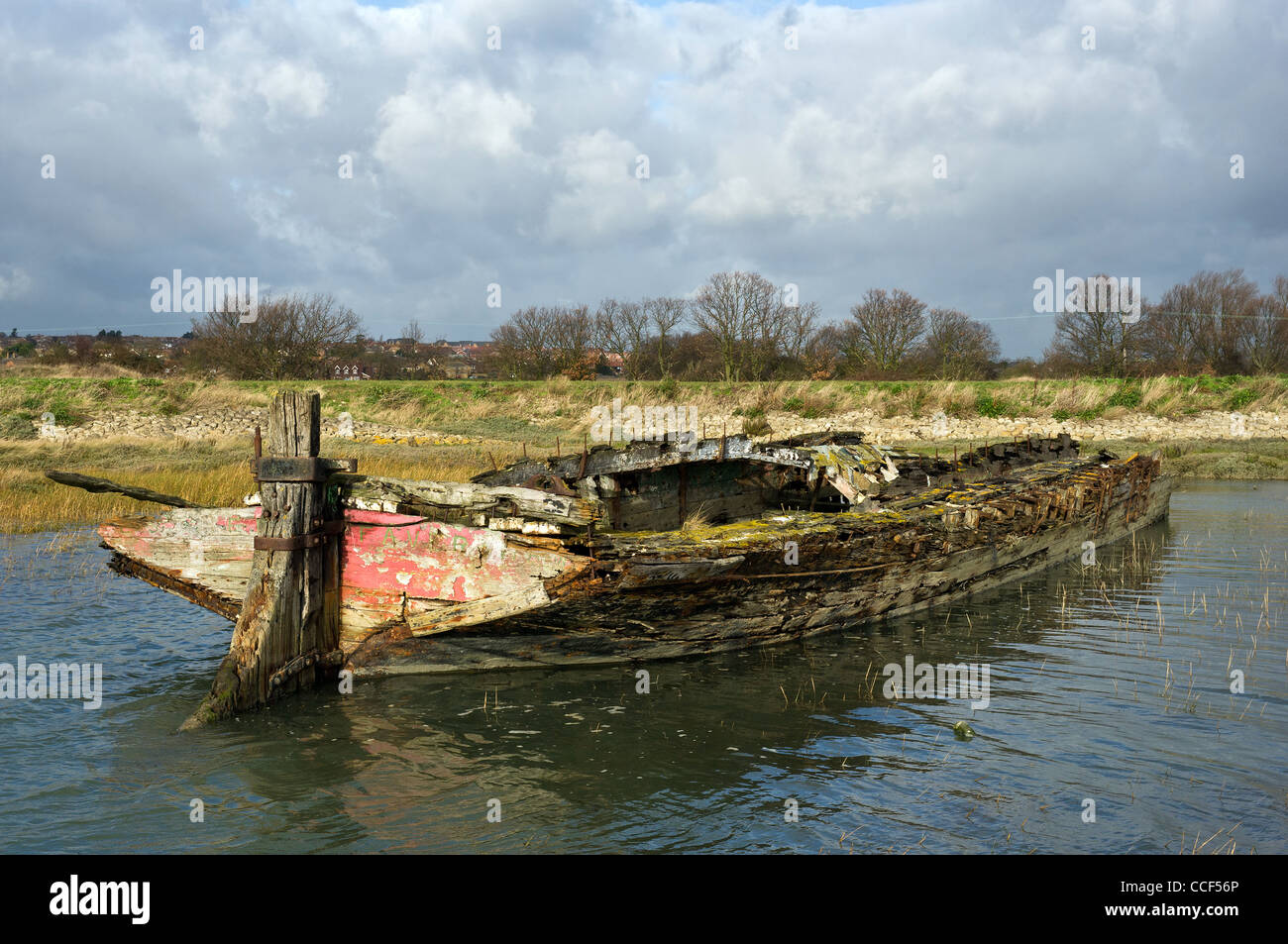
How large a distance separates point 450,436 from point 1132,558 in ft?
68.1

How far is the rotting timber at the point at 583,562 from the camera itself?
630 centimetres

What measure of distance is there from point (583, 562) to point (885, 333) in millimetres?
39964

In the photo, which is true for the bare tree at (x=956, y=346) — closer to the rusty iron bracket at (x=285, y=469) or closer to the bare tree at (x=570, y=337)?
the bare tree at (x=570, y=337)

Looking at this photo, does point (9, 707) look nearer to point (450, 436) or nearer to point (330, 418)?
point (450, 436)

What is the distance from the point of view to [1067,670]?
23.8ft

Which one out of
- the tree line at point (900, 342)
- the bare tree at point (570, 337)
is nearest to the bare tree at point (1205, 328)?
the tree line at point (900, 342)

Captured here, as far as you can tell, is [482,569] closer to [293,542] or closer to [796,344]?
[293,542]

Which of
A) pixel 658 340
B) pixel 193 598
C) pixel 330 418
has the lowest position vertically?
pixel 193 598

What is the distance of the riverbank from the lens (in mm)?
23141

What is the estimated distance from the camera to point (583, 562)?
626cm

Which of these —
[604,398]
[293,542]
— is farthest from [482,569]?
[604,398]

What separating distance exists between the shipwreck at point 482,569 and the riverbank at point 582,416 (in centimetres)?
1229
